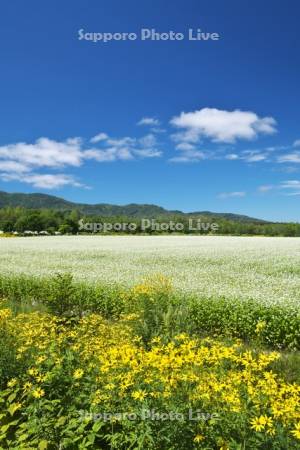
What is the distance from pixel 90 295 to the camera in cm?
1631

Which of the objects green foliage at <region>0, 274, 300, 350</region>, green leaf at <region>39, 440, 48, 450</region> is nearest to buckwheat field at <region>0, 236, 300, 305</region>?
green foliage at <region>0, 274, 300, 350</region>

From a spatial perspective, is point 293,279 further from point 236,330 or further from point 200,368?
point 200,368

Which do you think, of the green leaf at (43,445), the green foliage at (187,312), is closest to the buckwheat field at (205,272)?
the green foliage at (187,312)

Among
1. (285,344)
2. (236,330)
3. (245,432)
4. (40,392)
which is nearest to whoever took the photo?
(245,432)

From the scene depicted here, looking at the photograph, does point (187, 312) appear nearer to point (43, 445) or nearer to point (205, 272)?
point (43, 445)

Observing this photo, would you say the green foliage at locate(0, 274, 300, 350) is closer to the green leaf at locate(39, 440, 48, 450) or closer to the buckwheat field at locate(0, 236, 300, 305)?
the buckwheat field at locate(0, 236, 300, 305)

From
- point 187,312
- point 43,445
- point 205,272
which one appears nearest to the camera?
point 43,445

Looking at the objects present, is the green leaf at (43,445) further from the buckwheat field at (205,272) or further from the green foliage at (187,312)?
the buckwheat field at (205,272)

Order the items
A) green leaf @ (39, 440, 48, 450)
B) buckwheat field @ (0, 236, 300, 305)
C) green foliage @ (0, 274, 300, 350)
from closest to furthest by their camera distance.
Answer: green leaf @ (39, 440, 48, 450)
green foliage @ (0, 274, 300, 350)
buckwheat field @ (0, 236, 300, 305)

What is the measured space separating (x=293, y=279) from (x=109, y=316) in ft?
34.6

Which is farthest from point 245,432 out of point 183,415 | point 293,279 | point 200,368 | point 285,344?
point 293,279

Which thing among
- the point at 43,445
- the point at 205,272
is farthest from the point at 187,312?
the point at 205,272

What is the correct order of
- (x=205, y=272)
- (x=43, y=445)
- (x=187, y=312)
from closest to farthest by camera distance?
1. (x=43, y=445)
2. (x=187, y=312)
3. (x=205, y=272)

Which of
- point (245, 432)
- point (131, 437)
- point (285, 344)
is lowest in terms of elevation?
point (285, 344)
